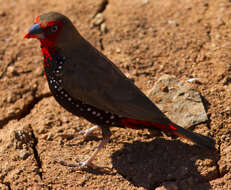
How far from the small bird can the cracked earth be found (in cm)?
25

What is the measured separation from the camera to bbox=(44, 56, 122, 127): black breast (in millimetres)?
4062

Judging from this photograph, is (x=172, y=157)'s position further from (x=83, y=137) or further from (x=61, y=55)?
(x=61, y=55)

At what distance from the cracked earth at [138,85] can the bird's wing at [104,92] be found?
51cm

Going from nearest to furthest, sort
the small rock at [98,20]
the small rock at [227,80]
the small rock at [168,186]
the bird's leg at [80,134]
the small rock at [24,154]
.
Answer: the small rock at [168,186]
the small rock at [24,154]
the bird's leg at [80,134]
the small rock at [227,80]
the small rock at [98,20]

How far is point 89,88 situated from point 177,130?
3.38ft

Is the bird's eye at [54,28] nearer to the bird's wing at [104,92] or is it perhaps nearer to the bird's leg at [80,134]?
the bird's wing at [104,92]

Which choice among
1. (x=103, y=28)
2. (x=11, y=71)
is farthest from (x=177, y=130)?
(x=11, y=71)

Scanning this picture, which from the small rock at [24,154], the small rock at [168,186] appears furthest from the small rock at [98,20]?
the small rock at [168,186]

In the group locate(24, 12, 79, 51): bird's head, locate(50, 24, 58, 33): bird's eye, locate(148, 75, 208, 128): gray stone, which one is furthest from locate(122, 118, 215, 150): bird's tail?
locate(50, 24, 58, 33): bird's eye

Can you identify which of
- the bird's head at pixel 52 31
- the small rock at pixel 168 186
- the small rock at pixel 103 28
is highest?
the bird's head at pixel 52 31

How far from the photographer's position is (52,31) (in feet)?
13.3

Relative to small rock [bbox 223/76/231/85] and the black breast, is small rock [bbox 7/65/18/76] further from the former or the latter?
small rock [bbox 223/76/231/85]

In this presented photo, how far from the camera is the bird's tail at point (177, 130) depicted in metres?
4.07

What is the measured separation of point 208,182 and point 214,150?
380mm
